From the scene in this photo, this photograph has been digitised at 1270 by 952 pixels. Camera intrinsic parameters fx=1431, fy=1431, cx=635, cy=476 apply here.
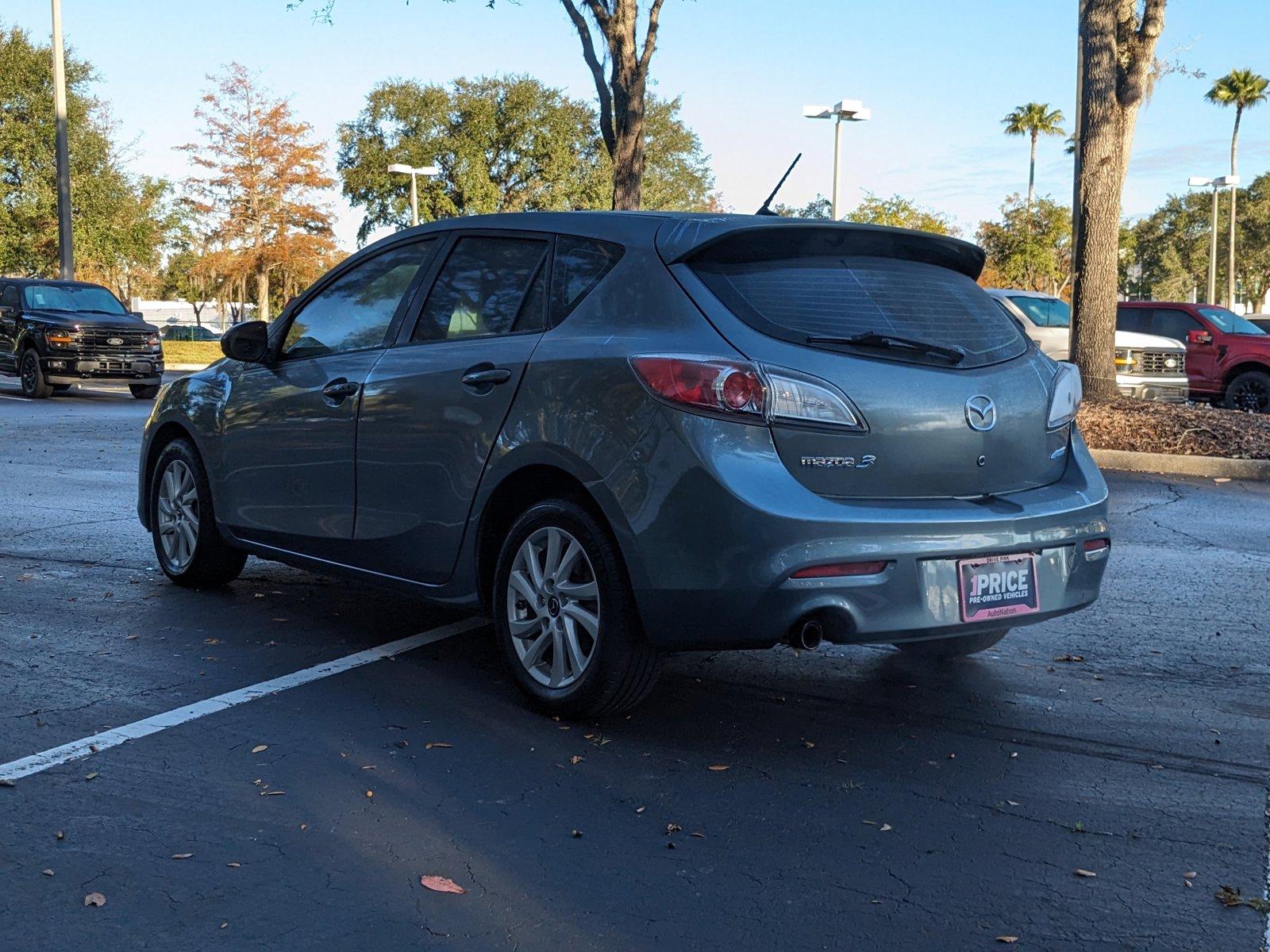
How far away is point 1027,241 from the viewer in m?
44.7

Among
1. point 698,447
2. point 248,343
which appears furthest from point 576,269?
point 248,343

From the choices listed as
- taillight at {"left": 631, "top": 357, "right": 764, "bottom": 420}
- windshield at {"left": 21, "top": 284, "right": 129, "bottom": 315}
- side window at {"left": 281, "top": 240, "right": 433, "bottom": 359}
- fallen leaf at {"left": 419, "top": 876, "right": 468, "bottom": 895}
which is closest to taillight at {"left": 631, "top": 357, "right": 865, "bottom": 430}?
taillight at {"left": 631, "top": 357, "right": 764, "bottom": 420}

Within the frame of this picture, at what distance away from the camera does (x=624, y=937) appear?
314cm

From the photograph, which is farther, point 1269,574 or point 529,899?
point 1269,574

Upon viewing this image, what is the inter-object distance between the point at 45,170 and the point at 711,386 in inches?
1641

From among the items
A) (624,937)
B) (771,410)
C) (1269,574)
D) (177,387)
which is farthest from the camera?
(1269,574)

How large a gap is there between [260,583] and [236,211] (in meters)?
54.9

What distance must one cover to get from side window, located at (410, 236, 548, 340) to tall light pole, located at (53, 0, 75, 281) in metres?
22.4

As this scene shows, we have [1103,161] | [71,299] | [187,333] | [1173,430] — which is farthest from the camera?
[187,333]

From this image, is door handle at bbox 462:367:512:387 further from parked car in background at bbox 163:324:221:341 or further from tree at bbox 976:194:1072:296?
parked car in background at bbox 163:324:221:341

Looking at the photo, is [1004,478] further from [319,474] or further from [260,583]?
[260,583]

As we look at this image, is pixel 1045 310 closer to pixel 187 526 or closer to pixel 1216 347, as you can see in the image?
pixel 1216 347

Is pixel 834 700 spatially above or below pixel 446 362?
below

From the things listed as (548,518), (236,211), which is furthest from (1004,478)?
(236,211)
